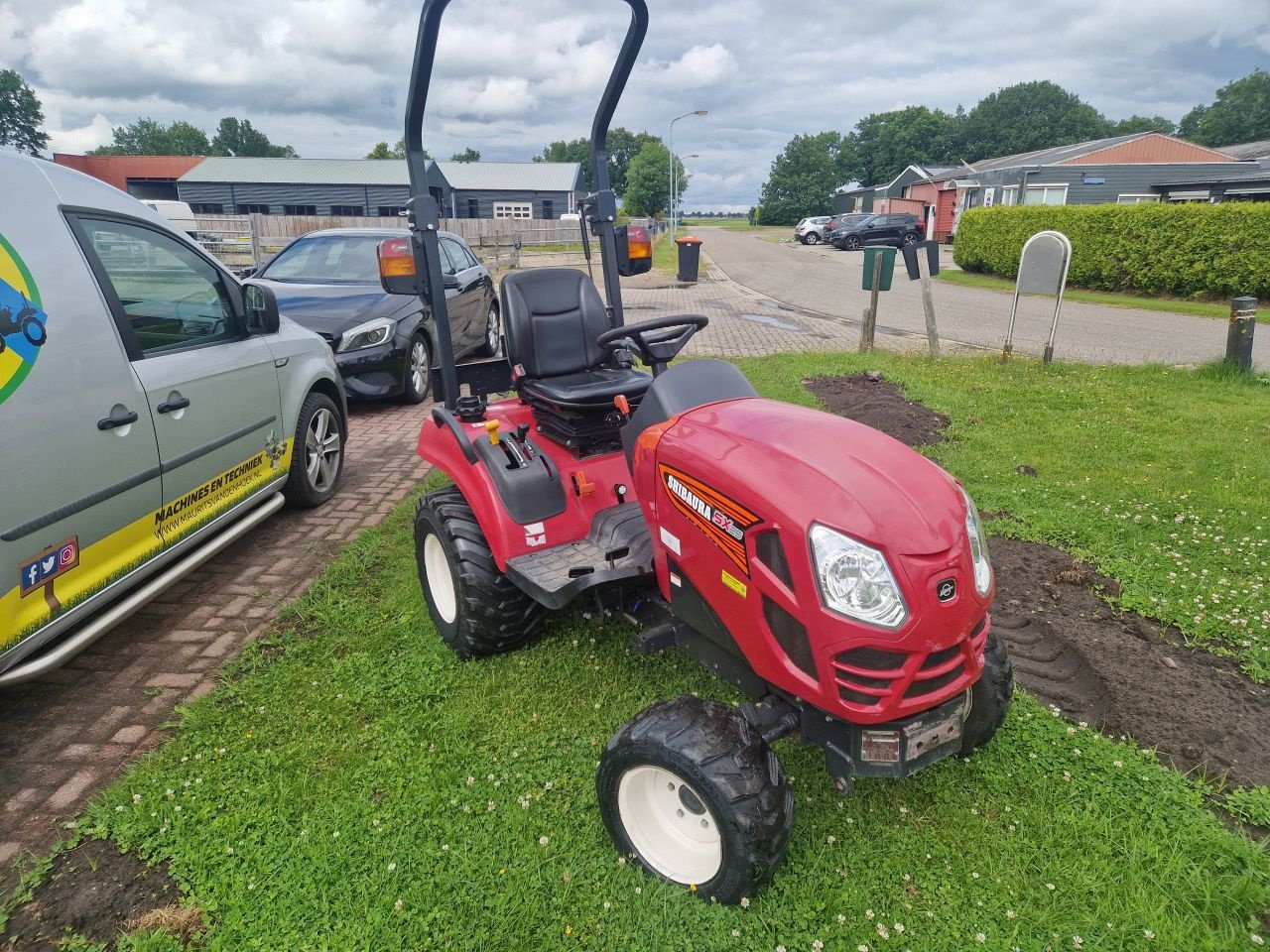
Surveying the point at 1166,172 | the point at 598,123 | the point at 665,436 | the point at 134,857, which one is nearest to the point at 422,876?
the point at 134,857

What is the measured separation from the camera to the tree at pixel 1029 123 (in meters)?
94.2

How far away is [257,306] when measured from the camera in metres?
4.28

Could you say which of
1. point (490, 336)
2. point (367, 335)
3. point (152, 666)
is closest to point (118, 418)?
point (152, 666)

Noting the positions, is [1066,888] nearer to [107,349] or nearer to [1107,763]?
[1107,763]

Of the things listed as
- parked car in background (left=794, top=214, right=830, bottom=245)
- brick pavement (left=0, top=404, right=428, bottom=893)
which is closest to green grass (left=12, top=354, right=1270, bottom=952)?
brick pavement (left=0, top=404, right=428, bottom=893)

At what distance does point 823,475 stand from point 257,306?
3616 millimetres

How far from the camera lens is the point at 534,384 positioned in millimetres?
3482

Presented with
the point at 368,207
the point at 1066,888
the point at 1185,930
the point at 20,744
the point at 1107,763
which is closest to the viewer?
the point at 1185,930

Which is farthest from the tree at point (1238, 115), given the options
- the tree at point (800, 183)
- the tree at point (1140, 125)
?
the tree at point (800, 183)

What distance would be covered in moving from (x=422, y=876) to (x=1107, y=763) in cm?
235

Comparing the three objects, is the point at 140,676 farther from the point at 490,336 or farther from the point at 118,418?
the point at 490,336

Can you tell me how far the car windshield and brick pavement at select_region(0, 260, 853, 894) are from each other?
2.58 m

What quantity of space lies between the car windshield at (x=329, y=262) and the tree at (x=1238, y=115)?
99079mm

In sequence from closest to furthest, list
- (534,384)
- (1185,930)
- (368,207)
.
Result: (1185,930)
(534,384)
(368,207)
